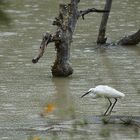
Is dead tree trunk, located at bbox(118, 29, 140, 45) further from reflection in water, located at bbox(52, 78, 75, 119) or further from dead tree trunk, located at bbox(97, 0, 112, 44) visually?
reflection in water, located at bbox(52, 78, 75, 119)

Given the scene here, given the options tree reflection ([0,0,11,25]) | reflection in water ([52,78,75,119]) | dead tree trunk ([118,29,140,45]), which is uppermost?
tree reflection ([0,0,11,25])

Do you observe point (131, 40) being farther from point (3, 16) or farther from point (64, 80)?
point (3, 16)

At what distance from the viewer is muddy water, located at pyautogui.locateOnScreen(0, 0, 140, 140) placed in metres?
6.45

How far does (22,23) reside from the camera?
16.0 metres

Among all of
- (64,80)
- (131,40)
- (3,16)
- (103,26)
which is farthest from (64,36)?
(3,16)

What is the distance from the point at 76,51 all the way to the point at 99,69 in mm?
1844

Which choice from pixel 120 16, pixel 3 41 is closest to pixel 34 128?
pixel 3 41

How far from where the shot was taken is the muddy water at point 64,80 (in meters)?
6.45

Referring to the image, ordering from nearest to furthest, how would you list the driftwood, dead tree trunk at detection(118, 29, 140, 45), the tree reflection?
the tree reflection → the driftwood → dead tree trunk at detection(118, 29, 140, 45)

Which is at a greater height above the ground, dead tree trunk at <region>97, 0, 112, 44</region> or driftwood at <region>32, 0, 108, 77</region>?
driftwood at <region>32, 0, 108, 77</region>

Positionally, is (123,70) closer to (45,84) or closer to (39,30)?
(45,84)

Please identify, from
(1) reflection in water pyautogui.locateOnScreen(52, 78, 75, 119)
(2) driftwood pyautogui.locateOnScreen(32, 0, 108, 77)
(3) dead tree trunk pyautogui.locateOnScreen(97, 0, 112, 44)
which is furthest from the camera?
(3) dead tree trunk pyautogui.locateOnScreen(97, 0, 112, 44)

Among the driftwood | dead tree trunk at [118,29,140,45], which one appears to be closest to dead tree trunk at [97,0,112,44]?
dead tree trunk at [118,29,140,45]

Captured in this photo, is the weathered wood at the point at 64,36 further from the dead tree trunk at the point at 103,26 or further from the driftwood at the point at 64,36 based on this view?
the dead tree trunk at the point at 103,26
